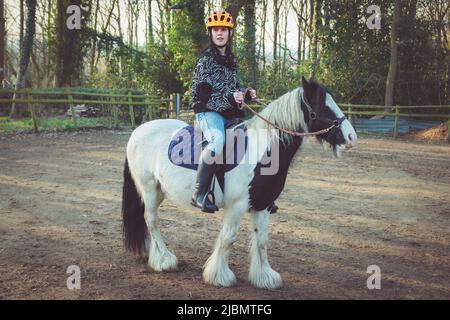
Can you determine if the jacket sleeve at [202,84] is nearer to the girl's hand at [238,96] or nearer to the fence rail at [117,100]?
the girl's hand at [238,96]

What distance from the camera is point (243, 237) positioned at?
515 cm

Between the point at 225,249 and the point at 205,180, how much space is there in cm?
70

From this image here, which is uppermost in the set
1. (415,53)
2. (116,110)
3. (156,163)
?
(415,53)

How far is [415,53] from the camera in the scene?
20594 mm

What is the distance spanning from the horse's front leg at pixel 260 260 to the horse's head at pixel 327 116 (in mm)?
969

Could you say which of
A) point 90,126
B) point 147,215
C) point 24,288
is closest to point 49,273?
point 24,288

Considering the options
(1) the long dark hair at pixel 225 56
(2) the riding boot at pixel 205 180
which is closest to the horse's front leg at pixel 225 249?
(2) the riding boot at pixel 205 180

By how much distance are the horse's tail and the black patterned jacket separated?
131cm

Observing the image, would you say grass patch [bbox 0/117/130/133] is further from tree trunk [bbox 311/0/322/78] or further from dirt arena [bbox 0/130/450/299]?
tree trunk [bbox 311/0/322/78]

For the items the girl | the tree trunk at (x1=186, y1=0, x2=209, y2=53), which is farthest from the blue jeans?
the tree trunk at (x1=186, y1=0, x2=209, y2=53)

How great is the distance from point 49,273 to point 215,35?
275 cm

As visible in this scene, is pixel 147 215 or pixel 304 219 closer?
pixel 147 215

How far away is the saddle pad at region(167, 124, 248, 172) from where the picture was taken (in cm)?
363

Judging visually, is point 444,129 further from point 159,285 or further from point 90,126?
point 159,285
